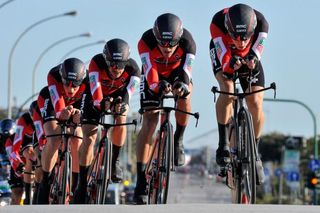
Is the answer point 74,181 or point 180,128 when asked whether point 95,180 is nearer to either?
point 74,181

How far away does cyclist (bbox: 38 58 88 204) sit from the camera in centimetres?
1571

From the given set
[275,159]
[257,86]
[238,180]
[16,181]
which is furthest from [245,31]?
[275,159]

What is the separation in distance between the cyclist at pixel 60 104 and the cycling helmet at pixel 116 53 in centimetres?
93

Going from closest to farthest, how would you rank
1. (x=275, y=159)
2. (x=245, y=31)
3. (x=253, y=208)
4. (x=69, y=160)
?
(x=253, y=208)
(x=245, y=31)
(x=69, y=160)
(x=275, y=159)

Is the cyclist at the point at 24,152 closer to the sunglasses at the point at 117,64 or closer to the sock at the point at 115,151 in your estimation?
the sock at the point at 115,151

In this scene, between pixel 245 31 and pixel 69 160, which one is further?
pixel 69 160

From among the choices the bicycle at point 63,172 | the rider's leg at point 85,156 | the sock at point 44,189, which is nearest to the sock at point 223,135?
the rider's leg at point 85,156

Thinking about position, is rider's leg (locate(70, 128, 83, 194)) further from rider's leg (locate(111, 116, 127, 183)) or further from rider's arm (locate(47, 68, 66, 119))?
rider's leg (locate(111, 116, 127, 183))

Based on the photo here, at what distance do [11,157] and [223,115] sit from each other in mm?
8129

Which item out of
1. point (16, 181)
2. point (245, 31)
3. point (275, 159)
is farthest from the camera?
point (275, 159)

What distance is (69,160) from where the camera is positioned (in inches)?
607

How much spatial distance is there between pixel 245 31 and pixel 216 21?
860 mm

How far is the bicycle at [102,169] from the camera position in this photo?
14953 millimetres

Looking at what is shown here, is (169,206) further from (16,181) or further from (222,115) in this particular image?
(16,181)
